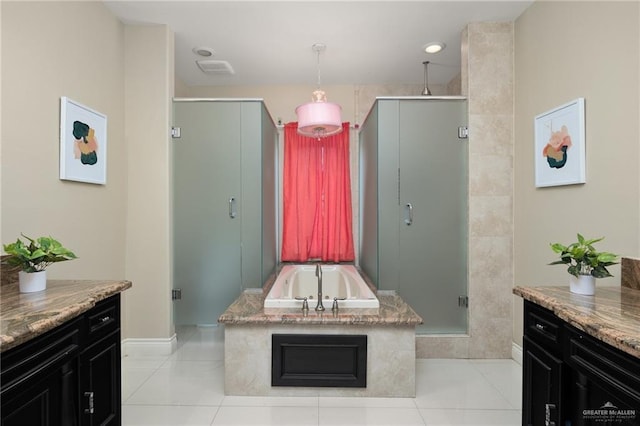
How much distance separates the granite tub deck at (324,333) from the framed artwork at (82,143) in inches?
53.3

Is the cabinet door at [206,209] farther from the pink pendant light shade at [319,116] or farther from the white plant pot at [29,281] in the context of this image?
the white plant pot at [29,281]

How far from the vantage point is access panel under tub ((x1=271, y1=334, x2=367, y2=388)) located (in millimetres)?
2107

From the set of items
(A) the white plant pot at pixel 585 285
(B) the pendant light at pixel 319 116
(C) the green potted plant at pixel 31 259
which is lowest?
(A) the white plant pot at pixel 585 285

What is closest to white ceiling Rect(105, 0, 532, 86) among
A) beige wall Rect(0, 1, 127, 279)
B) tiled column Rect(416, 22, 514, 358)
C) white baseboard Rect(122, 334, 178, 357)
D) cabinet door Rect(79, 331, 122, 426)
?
tiled column Rect(416, 22, 514, 358)

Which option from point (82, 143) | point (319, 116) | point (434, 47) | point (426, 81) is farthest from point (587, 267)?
point (82, 143)

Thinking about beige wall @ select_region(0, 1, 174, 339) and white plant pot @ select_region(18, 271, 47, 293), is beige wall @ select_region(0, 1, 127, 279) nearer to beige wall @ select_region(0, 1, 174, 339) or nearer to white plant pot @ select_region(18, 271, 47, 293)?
beige wall @ select_region(0, 1, 174, 339)

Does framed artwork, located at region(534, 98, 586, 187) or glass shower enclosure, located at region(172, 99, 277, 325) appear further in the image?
glass shower enclosure, located at region(172, 99, 277, 325)

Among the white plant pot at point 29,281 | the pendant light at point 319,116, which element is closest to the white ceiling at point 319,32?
the pendant light at point 319,116

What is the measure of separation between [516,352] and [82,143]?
141 inches

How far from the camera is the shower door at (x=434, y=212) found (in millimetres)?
2816

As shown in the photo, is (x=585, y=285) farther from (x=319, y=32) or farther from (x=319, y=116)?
(x=319, y=32)

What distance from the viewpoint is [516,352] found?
268cm

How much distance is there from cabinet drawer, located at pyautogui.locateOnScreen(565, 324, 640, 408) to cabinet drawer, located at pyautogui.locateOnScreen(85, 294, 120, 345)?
6.22 ft

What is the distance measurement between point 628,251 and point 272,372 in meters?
2.09
